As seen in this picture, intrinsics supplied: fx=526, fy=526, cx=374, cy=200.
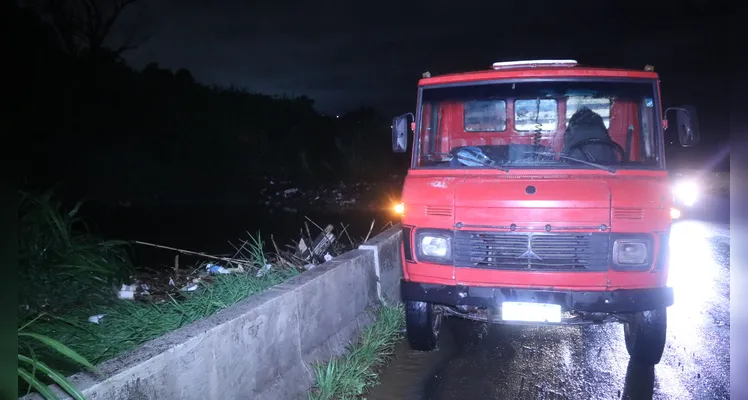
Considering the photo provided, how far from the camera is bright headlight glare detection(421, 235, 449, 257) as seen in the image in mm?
4762

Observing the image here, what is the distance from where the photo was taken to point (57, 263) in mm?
6395

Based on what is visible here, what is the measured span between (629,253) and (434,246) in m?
1.65

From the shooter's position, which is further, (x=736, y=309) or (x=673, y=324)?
(x=673, y=324)

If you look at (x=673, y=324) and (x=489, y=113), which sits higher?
(x=489, y=113)

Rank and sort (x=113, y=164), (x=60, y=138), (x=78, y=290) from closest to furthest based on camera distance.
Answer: (x=78, y=290) < (x=60, y=138) < (x=113, y=164)

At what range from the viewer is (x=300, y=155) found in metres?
35.5

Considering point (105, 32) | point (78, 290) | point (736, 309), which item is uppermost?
point (105, 32)

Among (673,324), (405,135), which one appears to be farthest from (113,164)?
(673,324)

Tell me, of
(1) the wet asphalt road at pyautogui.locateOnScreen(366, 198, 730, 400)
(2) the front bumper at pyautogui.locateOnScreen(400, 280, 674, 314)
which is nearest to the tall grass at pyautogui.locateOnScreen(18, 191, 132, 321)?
(1) the wet asphalt road at pyautogui.locateOnScreen(366, 198, 730, 400)

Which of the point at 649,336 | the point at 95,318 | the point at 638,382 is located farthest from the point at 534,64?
the point at 95,318

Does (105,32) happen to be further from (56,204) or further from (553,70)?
(553,70)

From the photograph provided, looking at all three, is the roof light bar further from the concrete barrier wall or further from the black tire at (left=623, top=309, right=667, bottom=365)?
the black tire at (left=623, top=309, right=667, bottom=365)

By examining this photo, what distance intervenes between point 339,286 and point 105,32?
28953 millimetres

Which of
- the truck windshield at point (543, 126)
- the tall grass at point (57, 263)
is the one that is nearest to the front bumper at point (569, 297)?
the truck windshield at point (543, 126)
